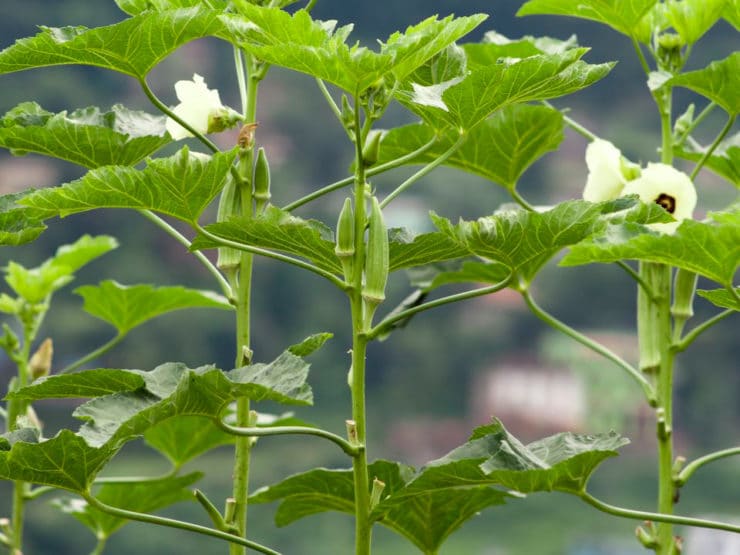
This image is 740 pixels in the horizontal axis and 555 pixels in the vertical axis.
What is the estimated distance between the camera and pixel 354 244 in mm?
733

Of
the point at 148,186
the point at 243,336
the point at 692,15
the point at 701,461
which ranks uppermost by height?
the point at 692,15

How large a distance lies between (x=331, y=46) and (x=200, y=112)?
0.67ft

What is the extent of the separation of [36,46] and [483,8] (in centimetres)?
911

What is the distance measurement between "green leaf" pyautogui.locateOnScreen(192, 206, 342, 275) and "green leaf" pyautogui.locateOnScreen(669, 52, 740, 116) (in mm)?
322

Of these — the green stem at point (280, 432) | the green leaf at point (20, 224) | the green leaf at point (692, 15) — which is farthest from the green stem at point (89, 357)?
the green leaf at point (692, 15)

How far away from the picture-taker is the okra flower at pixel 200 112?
83cm

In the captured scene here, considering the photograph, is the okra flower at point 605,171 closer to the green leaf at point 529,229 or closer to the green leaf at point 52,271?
the green leaf at point 529,229

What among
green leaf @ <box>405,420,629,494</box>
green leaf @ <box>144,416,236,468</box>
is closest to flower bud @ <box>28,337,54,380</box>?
green leaf @ <box>144,416,236,468</box>

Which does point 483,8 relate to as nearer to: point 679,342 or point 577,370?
point 577,370

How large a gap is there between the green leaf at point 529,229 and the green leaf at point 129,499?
1.37 ft

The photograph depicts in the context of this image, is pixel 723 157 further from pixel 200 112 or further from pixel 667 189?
pixel 200 112

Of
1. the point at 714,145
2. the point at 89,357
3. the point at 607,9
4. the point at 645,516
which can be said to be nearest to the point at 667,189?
the point at 714,145

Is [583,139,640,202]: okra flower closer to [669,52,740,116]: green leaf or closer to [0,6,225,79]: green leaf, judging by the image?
[669,52,740,116]: green leaf

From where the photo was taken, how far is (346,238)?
0.73 m
